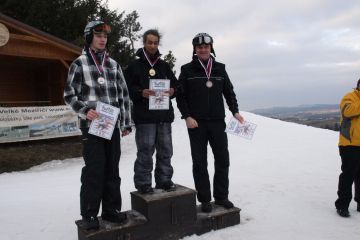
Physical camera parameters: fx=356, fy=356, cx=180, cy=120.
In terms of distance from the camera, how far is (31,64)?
15219mm

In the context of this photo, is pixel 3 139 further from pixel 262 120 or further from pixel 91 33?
pixel 262 120

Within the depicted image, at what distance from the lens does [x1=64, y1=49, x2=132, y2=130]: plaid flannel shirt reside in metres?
3.46

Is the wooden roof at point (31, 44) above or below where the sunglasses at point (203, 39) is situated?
above

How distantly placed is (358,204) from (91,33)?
410 cm

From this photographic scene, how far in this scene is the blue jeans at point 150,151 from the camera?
4.10 metres

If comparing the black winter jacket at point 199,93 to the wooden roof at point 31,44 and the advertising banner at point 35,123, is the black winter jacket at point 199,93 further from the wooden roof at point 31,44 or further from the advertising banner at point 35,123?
the wooden roof at point 31,44

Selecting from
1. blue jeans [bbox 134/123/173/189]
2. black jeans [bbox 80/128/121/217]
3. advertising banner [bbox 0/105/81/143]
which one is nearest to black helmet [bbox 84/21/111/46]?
black jeans [bbox 80/128/121/217]

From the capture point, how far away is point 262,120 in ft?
57.4

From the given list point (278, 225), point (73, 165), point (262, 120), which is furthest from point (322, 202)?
point (262, 120)

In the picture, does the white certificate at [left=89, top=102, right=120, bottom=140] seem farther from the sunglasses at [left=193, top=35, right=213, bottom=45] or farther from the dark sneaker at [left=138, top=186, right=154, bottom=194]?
the sunglasses at [left=193, top=35, right=213, bottom=45]

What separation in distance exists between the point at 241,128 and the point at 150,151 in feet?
4.20

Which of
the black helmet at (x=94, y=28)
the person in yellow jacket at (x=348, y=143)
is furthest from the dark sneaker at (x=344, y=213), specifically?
the black helmet at (x=94, y=28)

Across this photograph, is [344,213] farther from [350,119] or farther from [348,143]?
[350,119]

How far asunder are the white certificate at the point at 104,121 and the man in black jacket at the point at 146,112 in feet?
1.92
